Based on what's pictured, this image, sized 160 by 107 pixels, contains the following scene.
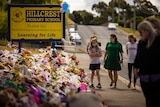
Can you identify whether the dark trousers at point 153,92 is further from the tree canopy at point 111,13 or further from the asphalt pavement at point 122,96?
the tree canopy at point 111,13

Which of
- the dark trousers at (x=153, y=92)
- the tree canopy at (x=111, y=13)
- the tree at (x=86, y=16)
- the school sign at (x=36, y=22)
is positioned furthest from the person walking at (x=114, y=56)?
the tree at (x=86, y=16)

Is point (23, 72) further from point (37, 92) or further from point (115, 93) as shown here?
point (115, 93)

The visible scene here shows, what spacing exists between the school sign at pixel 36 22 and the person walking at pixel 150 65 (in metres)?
7.30

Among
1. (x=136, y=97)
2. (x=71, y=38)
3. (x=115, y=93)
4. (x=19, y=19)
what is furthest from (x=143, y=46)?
(x=71, y=38)

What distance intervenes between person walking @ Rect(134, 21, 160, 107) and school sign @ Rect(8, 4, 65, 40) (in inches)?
287

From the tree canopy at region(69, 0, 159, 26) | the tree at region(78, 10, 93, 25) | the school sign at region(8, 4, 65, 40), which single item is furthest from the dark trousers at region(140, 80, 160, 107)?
the tree at region(78, 10, 93, 25)

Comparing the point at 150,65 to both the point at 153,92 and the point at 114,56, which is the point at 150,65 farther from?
the point at 114,56

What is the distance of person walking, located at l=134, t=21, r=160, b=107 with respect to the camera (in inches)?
268

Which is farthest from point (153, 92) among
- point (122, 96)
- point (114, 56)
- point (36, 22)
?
point (36, 22)

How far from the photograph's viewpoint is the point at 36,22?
14.1 metres

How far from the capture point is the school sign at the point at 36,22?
1378cm

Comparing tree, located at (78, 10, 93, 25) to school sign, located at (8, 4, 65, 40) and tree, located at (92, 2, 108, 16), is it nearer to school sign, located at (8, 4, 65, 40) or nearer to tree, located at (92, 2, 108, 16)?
tree, located at (92, 2, 108, 16)

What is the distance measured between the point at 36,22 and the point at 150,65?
773 cm

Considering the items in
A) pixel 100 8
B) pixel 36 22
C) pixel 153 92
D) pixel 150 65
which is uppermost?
pixel 100 8
